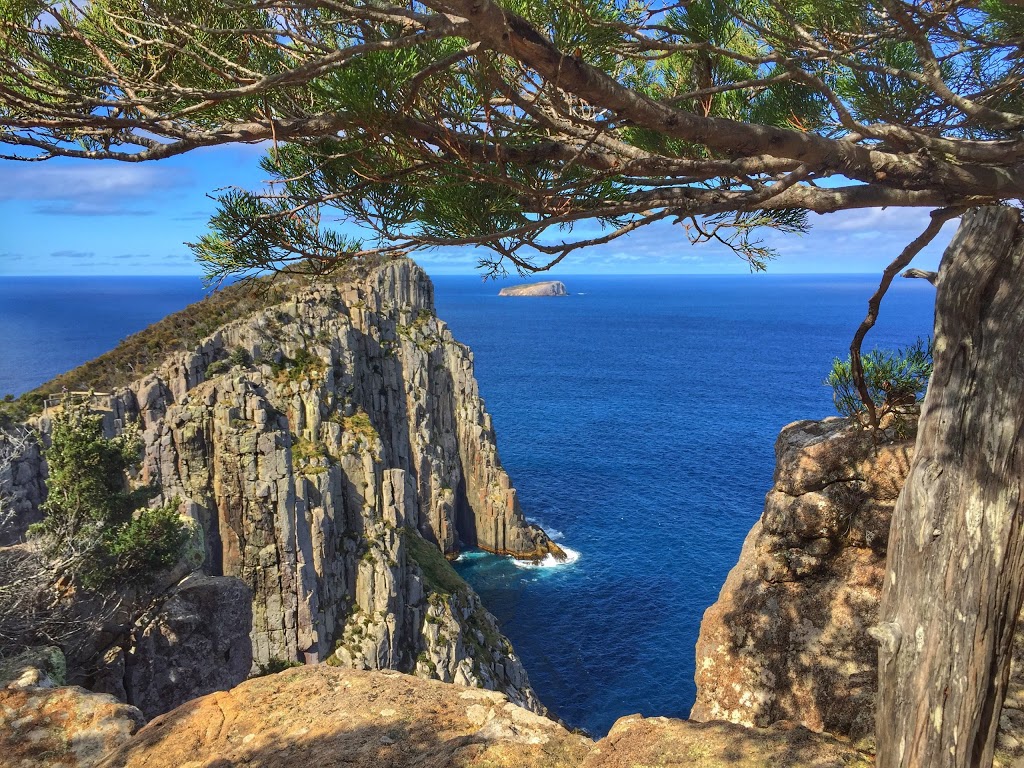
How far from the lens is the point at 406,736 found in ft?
26.5

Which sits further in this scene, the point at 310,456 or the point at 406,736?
the point at 310,456

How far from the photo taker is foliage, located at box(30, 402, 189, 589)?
21.1 m

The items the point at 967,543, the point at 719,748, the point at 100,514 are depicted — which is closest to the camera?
the point at 967,543

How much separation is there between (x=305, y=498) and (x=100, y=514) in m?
18.8

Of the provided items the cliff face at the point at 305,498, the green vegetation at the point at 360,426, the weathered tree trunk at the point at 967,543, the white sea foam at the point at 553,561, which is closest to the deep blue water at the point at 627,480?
the white sea foam at the point at 553,561

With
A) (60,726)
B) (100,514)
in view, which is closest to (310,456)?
(100,514)

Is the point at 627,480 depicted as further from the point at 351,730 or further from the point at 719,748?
the point at 719,748

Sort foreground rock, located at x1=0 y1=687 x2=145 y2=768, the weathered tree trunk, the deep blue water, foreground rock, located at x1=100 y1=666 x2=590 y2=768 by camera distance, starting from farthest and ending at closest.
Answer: the deep blue water, foreground rock, located at x1=0 y1=687 x2=145 y2=768, foreground rock, located at x1=100 y1=666 x2=590 y2=768, the weathered tree trunk

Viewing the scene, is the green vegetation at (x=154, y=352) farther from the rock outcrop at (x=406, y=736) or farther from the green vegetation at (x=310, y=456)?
the rock outcrop at (x=406, y=736)

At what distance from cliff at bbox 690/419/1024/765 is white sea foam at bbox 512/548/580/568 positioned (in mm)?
50589

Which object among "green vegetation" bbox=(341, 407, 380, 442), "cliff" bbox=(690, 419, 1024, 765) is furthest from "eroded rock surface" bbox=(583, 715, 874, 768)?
"green vegetation" bbox=(341, 407, 380, 442)

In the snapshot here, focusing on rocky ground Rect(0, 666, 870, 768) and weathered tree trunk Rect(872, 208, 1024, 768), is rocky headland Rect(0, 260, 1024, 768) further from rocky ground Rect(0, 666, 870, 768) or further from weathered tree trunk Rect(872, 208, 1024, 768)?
weathered tree trunk Rect(872, 208, 1024, 768)

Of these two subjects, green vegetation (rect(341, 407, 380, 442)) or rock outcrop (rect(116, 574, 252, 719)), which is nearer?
rock outcrop (rect(116, 574, 252, 719))

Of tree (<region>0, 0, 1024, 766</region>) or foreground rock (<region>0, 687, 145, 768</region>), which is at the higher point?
tree (<region>0, 0, 1024, 766</region>)
